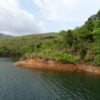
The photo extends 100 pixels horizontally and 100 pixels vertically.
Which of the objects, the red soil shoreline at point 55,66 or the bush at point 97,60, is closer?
the bush at point 97,60

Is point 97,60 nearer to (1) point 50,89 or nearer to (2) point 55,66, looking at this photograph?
(2) point 55,66

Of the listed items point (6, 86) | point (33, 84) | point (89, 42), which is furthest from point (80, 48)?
point (6, 86)

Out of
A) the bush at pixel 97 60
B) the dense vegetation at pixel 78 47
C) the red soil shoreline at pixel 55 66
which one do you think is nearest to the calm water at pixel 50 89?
the bush at pixel 97 60

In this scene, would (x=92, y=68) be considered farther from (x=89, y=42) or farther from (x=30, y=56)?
(x=30, y=56)

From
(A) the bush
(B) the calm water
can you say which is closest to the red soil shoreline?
(A) the bush

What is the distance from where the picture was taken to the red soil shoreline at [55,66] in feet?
337

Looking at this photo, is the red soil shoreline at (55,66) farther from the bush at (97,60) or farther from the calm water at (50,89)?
the calm water at (50,89)

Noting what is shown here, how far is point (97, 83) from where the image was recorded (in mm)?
74688

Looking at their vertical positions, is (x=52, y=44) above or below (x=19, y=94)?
above

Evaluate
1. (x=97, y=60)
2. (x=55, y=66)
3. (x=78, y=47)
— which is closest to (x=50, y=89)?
(x=97, y=60)

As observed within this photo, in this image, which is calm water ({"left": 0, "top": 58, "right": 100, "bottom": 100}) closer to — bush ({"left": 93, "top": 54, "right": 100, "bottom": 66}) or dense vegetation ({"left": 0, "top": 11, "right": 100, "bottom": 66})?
bush ({"left": 93, "top": 54, "right": 100, "bottom": 66})

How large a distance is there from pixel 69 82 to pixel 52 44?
193 ft

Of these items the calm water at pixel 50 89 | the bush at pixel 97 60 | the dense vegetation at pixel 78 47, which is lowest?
the calm water at pixel 50 89

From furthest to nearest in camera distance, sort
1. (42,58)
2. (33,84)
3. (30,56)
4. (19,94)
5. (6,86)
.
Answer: (30,56)
(42,58)
(33,84)
(6,86)
(19,94)
